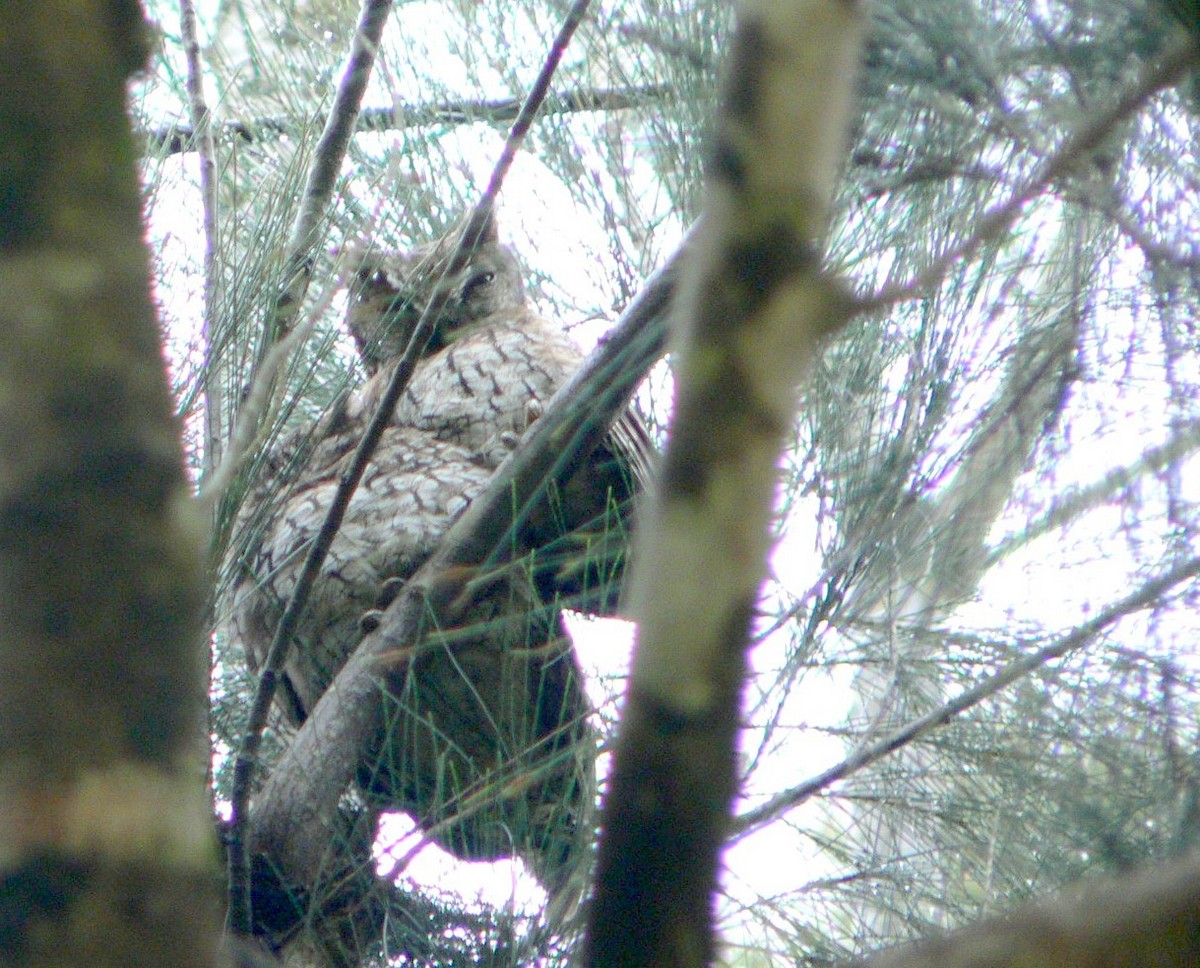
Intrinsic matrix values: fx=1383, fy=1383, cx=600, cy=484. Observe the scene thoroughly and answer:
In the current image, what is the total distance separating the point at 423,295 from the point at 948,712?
1.21 meters

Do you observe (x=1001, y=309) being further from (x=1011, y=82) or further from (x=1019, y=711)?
(x=1019, y=711)

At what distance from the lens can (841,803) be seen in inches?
79.3

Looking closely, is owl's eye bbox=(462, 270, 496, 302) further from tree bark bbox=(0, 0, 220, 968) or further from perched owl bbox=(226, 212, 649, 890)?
tree bark bbox=(0, 0, 220, 968)

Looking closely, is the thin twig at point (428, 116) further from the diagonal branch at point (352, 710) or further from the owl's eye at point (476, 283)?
the diagonal branch at point (352, 710)

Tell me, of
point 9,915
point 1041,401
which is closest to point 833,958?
point 1041,401

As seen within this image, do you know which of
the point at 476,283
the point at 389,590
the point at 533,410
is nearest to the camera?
the point at 389,590

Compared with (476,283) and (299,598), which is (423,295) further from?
(299,598)

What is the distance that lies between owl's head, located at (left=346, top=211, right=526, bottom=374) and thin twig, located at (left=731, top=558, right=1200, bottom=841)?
0.93 meters

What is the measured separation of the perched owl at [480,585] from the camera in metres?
1.65

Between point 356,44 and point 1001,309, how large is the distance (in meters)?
1.10

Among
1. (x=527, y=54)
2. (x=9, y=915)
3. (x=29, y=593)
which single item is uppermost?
Result: (x=527, y=54)

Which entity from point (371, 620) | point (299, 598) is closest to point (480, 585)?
point (299, 598)

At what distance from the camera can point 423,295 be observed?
244cm

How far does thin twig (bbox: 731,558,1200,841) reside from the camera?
1450 millimetres
